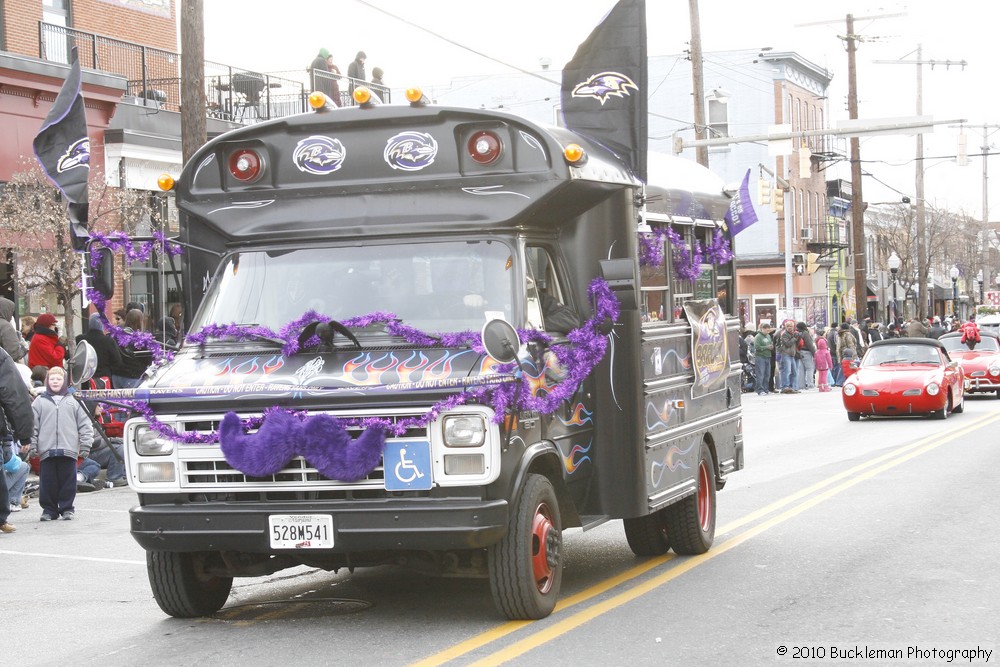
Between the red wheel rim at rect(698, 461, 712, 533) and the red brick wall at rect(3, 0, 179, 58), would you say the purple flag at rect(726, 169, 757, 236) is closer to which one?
the red wheel rim at rect(698, 461, 712, 533)

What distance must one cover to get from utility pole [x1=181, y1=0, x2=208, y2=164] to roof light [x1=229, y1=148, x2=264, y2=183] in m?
8.29

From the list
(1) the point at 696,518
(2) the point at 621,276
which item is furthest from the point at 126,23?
(2) the point at 621,276

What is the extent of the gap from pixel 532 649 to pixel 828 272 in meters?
58.8

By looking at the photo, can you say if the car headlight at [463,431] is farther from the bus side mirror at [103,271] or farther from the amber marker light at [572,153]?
the bus side mirror at [103,271]

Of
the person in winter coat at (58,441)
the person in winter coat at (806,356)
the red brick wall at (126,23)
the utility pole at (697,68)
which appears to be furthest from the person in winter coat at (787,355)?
the person in winter coat at (58,441)

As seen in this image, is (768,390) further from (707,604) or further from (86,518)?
(707,604)

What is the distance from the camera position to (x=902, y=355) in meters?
24.7

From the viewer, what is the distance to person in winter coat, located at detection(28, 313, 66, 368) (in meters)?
16.2

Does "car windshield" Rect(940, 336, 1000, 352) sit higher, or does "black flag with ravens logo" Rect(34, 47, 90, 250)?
"black flag with ravens logo" Rect(34, 47, 90, 250)

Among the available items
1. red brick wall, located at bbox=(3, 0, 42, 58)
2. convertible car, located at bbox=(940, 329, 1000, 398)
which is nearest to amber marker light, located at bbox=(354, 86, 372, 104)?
red brick wall, located at bbox=(3, 0, 42, 58)

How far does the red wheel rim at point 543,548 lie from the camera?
7.58 m

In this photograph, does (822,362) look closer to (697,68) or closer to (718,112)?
(697,68)

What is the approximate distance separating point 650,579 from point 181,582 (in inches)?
120

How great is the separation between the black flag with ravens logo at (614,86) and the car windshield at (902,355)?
16.9 m
